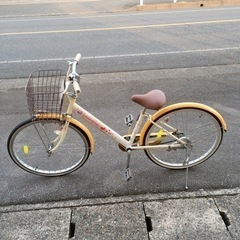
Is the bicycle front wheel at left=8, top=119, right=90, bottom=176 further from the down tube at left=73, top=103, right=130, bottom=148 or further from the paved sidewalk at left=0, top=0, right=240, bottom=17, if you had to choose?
the paved sidewalk at left=0, top=0, right=240, bottom=17

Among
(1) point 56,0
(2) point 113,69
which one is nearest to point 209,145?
(2) point 113,69

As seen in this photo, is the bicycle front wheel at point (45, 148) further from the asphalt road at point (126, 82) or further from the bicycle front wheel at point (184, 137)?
the bicycle front wheel at point (184, 137)

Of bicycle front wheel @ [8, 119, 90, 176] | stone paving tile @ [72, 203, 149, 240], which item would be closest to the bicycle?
bicycle front wheel @ [8, 119, 90, 176]

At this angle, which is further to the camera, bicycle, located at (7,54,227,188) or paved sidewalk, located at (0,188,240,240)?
bicycle, located at (7,54,227,188)

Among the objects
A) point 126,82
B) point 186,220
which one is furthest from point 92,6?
point 186,220

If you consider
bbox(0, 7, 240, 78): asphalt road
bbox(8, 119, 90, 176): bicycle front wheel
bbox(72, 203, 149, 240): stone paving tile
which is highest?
bbox(0, 7, 240, 78): asphalt road

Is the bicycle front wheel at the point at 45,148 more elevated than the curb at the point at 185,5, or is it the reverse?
the curb at the point at 185,5

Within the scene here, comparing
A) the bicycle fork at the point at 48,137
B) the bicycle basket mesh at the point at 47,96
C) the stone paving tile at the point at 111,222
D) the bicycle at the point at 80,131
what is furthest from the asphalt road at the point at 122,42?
the stone paving tile at the point at 111,222

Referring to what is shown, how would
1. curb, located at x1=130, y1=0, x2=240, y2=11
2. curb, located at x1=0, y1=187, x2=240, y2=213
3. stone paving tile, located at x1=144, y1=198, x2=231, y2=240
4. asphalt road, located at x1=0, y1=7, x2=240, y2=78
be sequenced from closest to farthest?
stone paving tile, located at x1=144, y1=198, x2=231, y2=240 → curb, located at x1=0, y1=187, x2=240, y2=213 → asphalt road, located at x1=0, y1=7, x2=240, y2=78 → curb, located at x1=130, y1=0, x2=240, y2=11

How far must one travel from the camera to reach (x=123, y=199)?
2689 millimetres

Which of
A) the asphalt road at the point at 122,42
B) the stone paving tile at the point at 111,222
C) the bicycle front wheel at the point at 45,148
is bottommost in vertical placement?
the stone paving tile at the point at 111,222

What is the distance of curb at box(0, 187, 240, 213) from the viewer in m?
2.63

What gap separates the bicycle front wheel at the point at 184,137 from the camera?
9.04 ft

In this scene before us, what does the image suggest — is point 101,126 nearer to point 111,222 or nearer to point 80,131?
point 80,131
